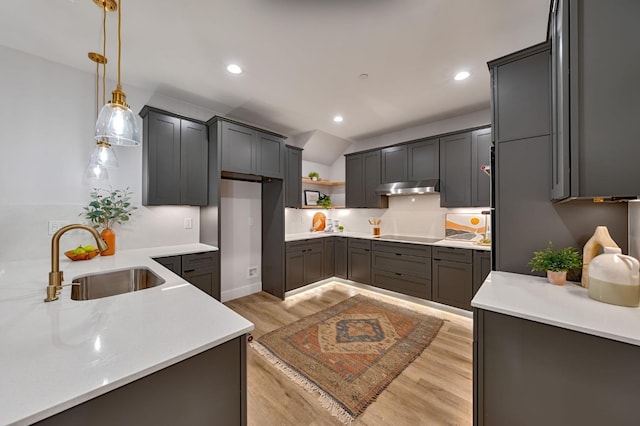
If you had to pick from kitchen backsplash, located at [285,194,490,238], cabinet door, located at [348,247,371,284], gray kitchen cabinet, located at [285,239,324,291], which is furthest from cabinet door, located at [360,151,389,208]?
gray kitchen cabinet, located at [285,239,324,291]

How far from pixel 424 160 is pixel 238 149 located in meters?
2.68

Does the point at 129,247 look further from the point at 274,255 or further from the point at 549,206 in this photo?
the point at 549,206

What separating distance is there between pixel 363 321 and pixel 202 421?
235 cm

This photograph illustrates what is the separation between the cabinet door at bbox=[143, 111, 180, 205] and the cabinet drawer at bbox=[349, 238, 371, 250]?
8.80 feet

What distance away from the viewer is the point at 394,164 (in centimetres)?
400

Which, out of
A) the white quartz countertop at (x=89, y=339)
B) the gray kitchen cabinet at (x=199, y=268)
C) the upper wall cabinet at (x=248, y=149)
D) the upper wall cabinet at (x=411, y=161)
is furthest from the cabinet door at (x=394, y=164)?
the white quartz countertop at (x=89, y=339)

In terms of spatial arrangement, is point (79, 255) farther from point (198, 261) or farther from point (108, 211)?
point (198, 261)

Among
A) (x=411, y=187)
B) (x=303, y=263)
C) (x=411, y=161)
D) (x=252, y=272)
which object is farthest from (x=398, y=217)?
(x=252, y=272)

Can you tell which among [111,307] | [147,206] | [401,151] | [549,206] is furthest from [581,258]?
[147,206]

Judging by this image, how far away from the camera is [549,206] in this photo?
154cm

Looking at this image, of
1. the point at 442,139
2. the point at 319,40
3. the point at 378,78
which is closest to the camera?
the point at 319,40

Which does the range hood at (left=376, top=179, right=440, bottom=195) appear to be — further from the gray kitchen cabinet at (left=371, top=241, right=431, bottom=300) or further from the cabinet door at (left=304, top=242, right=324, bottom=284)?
the cabinet door at (left=304, top=242, right=324, bottom=284)

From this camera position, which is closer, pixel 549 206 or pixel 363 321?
pixel 549 206

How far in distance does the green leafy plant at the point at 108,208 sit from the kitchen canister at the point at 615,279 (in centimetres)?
364
